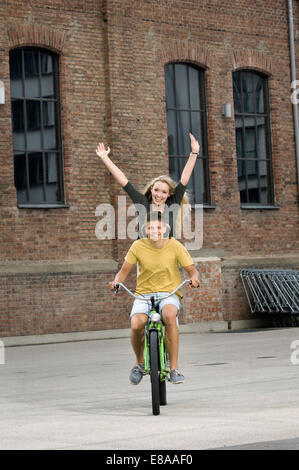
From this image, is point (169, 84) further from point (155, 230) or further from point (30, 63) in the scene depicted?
point (155, 230)

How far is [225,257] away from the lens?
2150 cm

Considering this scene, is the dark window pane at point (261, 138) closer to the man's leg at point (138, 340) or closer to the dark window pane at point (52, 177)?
the dark window pane at point (52, 177)

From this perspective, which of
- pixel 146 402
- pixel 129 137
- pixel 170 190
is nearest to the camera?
pixel 170 190

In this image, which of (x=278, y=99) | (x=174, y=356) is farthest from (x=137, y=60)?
(x=174, y=356)

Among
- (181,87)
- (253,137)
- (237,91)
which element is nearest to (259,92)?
(237,91)

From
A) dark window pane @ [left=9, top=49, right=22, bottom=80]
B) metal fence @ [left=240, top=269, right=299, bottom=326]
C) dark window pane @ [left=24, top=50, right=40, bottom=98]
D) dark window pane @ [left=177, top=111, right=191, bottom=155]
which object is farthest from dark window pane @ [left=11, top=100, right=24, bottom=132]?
metal fence @ [left=240, top=269, right=299, bottom=326]

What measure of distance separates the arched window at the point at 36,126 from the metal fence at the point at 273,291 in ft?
15.7

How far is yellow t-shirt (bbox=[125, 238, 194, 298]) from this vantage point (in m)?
8.16

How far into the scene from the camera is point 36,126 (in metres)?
19.2

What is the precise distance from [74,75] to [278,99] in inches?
225

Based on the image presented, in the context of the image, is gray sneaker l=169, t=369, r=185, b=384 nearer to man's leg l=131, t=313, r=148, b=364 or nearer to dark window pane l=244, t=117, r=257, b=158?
man's leg l=131, t=313, r=148, b=364

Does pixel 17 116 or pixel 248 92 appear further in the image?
pixel 248 92

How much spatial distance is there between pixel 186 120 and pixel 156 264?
13.7m

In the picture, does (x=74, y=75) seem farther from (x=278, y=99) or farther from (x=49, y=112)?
(x=278, y=99)
